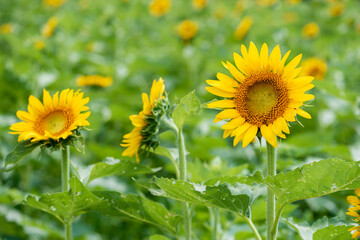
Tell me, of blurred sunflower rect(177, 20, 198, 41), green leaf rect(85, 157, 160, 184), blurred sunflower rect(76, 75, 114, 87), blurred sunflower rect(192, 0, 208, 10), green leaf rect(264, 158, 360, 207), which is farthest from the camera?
blurred sunflower rect(192, 0, 208, 10)

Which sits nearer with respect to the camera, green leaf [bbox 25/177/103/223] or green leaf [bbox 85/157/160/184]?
green leaf [bbox 25/177/103/223]

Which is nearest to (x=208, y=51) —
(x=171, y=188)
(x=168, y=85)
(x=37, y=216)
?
(x=168, y=85)

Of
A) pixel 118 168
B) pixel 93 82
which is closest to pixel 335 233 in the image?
pixel 118 168

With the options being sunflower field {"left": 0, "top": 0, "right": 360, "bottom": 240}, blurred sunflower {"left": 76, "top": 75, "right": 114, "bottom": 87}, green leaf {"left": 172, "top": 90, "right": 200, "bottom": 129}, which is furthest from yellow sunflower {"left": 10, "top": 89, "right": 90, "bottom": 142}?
blurred sunflower {"left": 76, "top": 75, "right": 114, "bottom": 87}

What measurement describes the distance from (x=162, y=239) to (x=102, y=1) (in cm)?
478

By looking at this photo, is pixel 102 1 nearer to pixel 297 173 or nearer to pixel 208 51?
pixel 208 51

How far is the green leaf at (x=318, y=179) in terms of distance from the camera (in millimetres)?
907

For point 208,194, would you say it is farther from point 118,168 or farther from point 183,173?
point 118,168

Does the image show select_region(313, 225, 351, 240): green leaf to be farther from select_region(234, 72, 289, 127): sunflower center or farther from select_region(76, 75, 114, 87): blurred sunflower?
select_region(76, 75, 114, 87): blurred sunflower

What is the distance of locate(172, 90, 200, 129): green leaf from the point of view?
3.71 feet

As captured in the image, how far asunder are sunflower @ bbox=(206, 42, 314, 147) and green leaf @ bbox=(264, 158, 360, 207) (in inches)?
4.0

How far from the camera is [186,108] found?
3.79 feet

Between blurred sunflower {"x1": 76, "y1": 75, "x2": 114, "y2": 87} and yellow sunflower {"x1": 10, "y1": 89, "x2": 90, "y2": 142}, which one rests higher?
blurred sunflower {"x1": 76, "y1": 75, "x2": 114, "y2": 87}

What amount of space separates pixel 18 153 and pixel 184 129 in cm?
184
